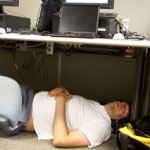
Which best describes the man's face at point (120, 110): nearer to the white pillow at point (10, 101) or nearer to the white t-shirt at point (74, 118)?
the white t-shirt at point (74, 118)

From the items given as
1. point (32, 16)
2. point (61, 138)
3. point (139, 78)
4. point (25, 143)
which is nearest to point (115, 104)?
point (139, 78)

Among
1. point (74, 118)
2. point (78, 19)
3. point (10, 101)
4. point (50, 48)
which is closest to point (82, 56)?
point (50, 48)

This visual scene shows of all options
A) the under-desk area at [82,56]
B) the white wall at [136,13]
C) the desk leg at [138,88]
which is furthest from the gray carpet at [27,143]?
the white wall at [136,13]

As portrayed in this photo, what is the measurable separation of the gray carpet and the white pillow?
103 mm

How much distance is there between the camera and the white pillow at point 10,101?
1447mm

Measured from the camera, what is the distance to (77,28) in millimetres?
1699

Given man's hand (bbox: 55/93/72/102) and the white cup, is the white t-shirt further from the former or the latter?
the white cup

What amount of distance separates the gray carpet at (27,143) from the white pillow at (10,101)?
10 centimetres

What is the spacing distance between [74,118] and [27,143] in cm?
32

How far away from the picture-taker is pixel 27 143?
1.48 metres

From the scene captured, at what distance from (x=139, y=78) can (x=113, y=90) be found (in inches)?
26.7

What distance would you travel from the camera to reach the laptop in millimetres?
1667

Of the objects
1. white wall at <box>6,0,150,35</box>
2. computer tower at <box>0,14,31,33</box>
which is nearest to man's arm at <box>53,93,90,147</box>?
computer tower at <box>0,14,31,33</box>

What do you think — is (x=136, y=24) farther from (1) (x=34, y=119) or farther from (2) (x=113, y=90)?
(1) (x=34, y=119)
